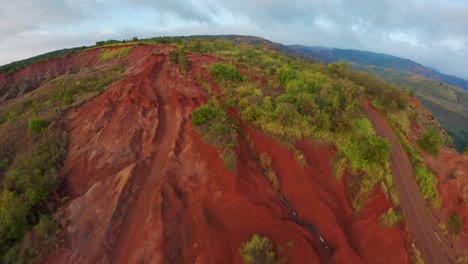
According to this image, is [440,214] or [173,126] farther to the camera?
[173,126]

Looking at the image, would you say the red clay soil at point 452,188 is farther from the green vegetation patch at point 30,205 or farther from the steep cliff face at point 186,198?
the green vegetation patch at point 30,205

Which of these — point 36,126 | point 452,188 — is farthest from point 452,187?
point 36,126

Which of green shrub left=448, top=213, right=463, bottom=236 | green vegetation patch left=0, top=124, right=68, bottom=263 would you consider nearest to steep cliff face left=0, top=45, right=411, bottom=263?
green vegetation patch left=0, top=124, right=68, bottom=263

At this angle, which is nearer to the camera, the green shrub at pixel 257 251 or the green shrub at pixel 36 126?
the green shrub at pixel 257 251

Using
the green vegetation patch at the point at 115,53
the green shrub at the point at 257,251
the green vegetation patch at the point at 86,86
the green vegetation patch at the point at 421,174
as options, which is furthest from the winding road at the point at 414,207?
the green vegetation patch at the point at 115,53

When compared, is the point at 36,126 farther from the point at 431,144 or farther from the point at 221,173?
the point at 431,144

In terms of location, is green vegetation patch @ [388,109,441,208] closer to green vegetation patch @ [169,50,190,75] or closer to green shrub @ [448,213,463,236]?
green shrub @ [448,213,463,236]

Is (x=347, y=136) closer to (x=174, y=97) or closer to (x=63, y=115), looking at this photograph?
(x=174, y=97)

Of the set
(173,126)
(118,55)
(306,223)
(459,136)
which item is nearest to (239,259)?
(306,223)
